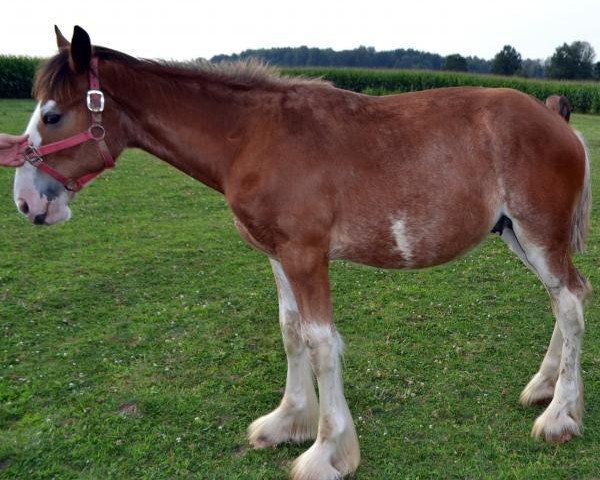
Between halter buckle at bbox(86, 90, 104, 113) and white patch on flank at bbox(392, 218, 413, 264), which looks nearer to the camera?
halter buckle at bbox(86, 90, 104, 113)

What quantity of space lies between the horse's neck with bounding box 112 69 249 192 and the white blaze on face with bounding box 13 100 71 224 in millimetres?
474

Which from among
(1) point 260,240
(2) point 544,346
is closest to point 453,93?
(1) point 260,240

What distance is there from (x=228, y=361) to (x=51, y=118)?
8.40 feet

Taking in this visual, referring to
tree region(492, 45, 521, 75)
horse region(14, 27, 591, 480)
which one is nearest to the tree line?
tree region(492, 45, 521, 75)

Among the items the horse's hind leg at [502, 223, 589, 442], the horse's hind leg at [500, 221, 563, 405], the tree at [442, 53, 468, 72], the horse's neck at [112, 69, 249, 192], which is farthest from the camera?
the tree at [442, 53, 468, 72]

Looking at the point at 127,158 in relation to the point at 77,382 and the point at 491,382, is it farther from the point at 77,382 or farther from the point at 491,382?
the point at 491,382

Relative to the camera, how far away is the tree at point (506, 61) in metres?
58.7

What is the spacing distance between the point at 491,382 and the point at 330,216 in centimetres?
219

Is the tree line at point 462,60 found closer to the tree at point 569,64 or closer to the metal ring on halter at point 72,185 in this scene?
the tree at point 569,64

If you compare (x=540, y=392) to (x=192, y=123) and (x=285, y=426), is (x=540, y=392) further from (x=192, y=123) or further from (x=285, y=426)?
(x=192, y=123)

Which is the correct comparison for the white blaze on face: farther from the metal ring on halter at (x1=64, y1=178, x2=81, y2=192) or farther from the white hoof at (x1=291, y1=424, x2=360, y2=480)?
the white hoof at (x1=291, y1=424, x2=360, y2=480)

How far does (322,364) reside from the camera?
132 inches

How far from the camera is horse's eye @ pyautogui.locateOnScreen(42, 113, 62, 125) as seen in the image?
302 cm

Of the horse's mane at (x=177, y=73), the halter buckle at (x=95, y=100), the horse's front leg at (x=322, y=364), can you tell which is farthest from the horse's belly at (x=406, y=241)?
the halter buckle at (x=95, y=100)
